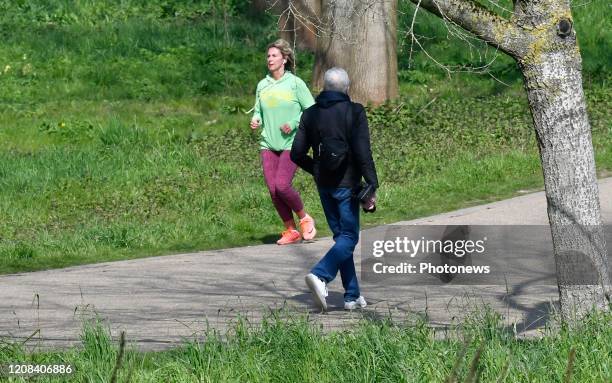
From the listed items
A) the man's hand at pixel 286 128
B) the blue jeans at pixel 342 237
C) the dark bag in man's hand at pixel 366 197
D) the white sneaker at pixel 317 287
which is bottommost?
the white sneaker at pixel 317 287

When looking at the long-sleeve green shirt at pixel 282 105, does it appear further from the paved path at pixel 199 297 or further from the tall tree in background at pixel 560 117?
the tall tree in background at pixel 560 117

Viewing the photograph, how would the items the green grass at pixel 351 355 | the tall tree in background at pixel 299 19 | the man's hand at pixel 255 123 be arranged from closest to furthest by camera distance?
the green grass at pixel 351 355, the man's hand at pixel 255 123, the tall tree in background at pixel 299 19

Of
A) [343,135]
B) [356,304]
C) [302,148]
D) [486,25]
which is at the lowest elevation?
[356,304]

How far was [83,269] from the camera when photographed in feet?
35.0

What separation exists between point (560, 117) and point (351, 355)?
69.2 inches

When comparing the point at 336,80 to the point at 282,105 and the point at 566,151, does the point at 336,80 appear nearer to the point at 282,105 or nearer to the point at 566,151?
the point at 566,151

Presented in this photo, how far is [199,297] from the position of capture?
9.28 metres

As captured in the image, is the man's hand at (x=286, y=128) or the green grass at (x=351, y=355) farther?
the man's hand at (x=286, y=128)

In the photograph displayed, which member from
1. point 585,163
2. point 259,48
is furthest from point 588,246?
point 259,48

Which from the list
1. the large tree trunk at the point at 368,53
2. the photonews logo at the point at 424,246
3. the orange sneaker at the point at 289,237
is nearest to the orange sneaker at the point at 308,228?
the orange sneaker at the point at 289,237

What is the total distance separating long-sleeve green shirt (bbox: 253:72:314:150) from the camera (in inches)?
436

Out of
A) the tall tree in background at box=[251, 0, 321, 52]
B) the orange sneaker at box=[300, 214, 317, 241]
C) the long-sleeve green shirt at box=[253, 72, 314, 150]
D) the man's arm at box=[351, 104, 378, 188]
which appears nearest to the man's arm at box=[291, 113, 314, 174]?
the man's arm at box=[351, 104, 378, 188]

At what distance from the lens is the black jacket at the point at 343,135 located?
862 centimetres

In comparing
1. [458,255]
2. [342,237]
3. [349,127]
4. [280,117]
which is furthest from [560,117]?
[280,117]
